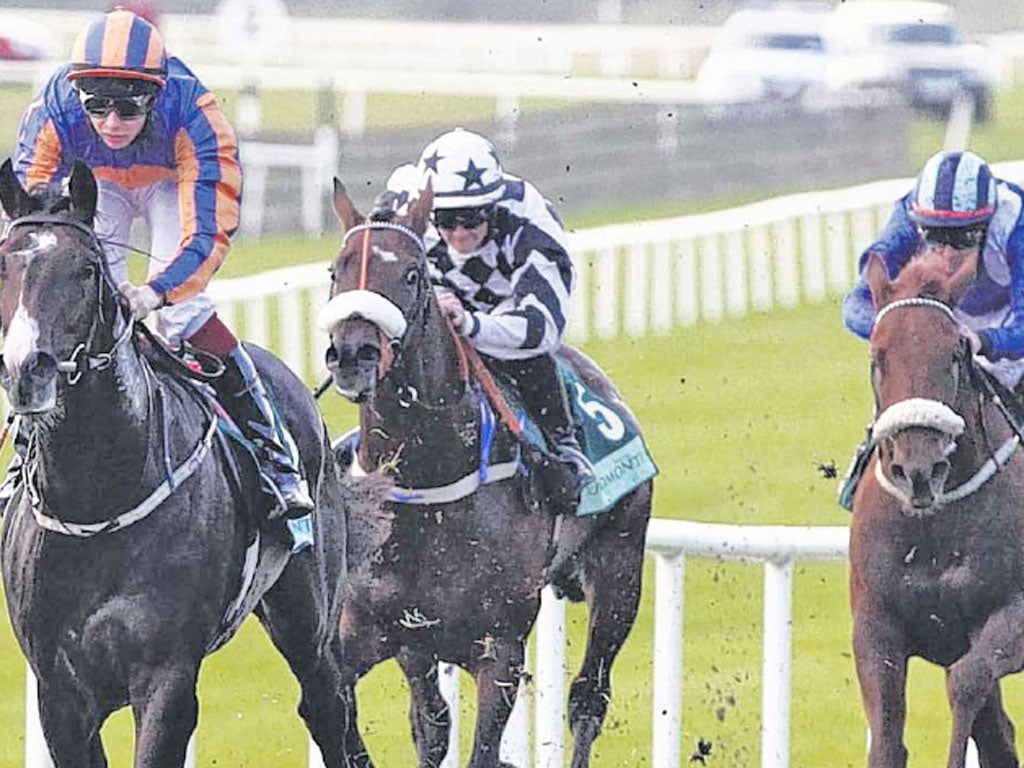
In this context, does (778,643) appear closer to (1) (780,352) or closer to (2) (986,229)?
(2) (986,229)

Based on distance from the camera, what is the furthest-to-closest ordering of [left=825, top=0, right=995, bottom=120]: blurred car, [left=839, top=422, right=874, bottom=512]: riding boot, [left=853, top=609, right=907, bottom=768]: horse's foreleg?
[left=825, top=0, right=995, bottom=120]: blurred car
[left=839, top=422, right=874, bottom=512]: riding boot
[left=853, top=609, right=907, bottom=768]: horse's foreleg

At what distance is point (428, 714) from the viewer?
6.77 meters

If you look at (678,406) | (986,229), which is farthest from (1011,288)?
(678,406)

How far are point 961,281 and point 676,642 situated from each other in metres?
1.69

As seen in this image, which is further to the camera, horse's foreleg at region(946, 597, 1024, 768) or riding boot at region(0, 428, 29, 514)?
horse's foreleg at region(946, 597, 1024, 768)

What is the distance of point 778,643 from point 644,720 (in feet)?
6.35

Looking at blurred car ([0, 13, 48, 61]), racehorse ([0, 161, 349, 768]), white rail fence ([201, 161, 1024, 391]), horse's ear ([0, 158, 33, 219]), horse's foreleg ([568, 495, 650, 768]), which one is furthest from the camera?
blurred car ([0, 13, 48, 61])

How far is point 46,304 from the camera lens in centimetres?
479

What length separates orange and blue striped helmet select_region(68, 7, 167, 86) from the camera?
17.9 feet

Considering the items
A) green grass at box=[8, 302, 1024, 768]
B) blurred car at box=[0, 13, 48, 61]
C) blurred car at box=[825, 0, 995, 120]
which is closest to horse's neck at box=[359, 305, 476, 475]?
green grass at box=[8, 302, 1024, 768]

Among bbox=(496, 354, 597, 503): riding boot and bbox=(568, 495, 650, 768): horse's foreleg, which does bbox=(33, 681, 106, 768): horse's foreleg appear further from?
A: bbox=(568, 495, 650, 768): horse's foreleg

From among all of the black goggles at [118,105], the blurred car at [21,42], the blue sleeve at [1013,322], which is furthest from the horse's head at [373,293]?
the blurred car at [21,42]

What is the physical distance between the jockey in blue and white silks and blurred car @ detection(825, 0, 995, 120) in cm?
1912

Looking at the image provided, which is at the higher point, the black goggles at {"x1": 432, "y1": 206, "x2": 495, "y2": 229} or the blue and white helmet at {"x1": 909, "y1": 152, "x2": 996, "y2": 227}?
the blue and white helmet at {"x1": 909, "y1": 152, "x2": 996, "y2": 227}
